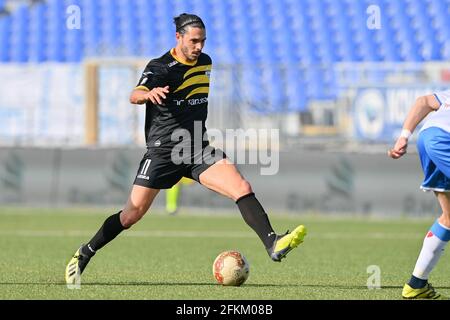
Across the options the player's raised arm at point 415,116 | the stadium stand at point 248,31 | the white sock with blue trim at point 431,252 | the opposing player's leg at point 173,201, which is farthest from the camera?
the stadium stand at point 248,31

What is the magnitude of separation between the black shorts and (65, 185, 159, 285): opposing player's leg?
0.26 ft

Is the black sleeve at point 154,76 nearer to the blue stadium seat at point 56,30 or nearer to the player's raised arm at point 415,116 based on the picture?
the player's raised arm at point 415,116

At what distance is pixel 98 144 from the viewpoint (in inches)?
814

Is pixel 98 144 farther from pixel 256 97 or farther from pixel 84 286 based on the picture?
pixel 84 286

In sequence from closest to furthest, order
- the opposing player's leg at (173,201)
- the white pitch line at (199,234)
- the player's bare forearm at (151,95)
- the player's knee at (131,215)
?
1. the player's bare forearm at (151,95)
2. the player's knee at (131,215)
3. the white pitch line at (199,234)
4. the opposing player's leg at (173,201)

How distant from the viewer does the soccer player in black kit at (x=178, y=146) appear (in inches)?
369

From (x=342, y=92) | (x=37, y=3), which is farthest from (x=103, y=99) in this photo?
(x=37, y=3)

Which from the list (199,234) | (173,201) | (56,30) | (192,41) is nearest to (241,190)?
(192,41)

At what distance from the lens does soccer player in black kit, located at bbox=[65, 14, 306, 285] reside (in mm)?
9383

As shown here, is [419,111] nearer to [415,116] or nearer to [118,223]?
[415,116]

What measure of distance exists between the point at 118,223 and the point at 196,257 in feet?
10.3

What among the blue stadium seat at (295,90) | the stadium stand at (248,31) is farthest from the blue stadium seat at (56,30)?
the blue stadium seat at (295,90)

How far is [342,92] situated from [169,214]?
13.9 ft

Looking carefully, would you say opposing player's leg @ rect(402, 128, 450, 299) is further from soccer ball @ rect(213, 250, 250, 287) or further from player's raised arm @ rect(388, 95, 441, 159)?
soccer ball @ rect(213, 250, 250, 287)
